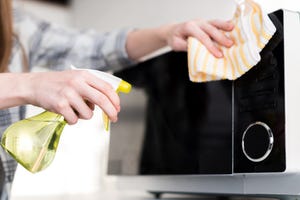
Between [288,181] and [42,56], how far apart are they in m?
0.65

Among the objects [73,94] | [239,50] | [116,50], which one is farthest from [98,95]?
[116,50]

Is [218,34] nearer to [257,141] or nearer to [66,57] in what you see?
[257,141]

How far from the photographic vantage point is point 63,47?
105 centimetres

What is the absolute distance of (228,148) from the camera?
707 millimetres

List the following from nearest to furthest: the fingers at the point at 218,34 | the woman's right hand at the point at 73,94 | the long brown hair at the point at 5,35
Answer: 1. the woman's right hand at the point at 73,94
2. the fingers at the point at 218,34
3. the long brown hair at the point at 5,35

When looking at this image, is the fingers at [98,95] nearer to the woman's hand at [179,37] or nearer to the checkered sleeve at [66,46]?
the woman's hand at [179,37]

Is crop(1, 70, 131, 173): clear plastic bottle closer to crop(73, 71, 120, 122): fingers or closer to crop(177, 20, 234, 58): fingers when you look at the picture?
crop(73, 71, 120, 122): fingers

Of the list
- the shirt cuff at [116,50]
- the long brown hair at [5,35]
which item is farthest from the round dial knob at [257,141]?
the long brown hair at [5,35]

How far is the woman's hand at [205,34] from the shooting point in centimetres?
72

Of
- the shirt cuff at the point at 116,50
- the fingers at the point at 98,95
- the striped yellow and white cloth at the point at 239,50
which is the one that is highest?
the shirt cuff at the point at 116,50

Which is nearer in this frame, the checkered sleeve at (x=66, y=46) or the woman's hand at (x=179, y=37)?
the woman's hand at (x=179, y=37)

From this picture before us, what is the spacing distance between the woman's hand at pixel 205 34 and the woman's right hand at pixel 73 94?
0.72ft

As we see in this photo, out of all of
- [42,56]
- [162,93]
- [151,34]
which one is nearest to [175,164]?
[162,93]

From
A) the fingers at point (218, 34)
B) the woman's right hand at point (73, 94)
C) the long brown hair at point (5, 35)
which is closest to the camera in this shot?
the woman's right hand at point (73, 94)
